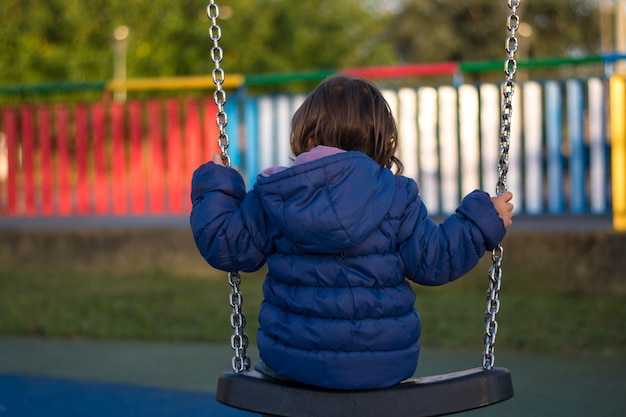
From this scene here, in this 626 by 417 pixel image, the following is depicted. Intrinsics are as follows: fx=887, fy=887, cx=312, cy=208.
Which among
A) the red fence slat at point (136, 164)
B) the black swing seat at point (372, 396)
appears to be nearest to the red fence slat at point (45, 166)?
the red fence slat at point (136, 164)

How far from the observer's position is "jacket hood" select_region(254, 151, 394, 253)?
7.11 ft

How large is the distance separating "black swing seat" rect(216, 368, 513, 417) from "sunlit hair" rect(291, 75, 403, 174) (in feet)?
1.96

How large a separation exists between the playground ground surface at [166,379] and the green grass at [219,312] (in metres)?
0.18

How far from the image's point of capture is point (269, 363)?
237cm

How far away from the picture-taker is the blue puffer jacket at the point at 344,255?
2.20 meters

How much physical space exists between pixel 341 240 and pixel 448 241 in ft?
0.99

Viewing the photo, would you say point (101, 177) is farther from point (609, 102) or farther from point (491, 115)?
point (609, 102)

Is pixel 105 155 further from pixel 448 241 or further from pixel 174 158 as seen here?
pixel 448 241

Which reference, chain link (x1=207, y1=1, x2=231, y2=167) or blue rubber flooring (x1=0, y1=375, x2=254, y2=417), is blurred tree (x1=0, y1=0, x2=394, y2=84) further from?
chain link (x1=207, y1=1, x2=231, y2=167)

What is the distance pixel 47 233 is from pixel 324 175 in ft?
18.1

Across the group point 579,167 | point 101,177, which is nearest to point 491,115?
point 579,167

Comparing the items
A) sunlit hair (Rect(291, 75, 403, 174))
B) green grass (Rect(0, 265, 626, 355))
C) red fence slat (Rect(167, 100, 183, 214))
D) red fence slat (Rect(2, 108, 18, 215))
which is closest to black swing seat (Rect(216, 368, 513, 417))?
sunlit hair (Rect(291, 75, 403, 174))

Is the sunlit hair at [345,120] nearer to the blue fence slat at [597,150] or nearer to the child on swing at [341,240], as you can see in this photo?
the child on swing at [341,240]

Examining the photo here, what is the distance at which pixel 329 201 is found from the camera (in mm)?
2180
